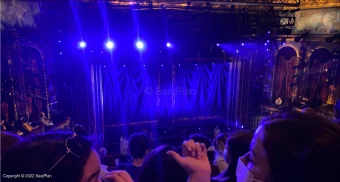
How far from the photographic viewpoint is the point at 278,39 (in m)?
11.4

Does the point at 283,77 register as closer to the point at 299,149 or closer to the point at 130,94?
the point at 130,94

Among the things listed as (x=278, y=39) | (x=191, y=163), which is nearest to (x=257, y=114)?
(x=278, y=39)

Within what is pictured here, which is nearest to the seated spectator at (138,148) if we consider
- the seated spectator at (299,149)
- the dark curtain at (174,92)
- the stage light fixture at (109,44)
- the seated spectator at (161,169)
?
the seated spectator at (161,169)

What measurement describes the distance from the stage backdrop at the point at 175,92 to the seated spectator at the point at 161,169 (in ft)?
29.6

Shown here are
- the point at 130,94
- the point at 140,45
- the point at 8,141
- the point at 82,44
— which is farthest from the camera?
the point at 130,94

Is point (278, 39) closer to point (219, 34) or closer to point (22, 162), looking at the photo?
point (219, 34)

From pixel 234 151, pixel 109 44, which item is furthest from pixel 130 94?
pixel 234 151

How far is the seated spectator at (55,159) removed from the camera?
119 cm

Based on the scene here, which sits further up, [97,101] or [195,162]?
[195,162]

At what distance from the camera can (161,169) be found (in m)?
1.83

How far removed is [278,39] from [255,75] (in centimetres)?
187

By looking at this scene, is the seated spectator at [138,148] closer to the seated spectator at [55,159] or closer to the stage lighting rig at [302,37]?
the seated spectator at [55,159]

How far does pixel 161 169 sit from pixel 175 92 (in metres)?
9.98

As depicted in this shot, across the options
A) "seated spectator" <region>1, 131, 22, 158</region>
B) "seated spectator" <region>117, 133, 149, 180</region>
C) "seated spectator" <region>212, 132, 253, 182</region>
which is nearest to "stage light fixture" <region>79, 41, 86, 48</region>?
"seated spectator" <region>117, 133, 149, 180</region>
